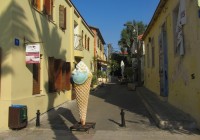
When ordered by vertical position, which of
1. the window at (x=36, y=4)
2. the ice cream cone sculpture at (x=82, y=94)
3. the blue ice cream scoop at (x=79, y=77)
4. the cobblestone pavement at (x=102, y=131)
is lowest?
the cobblestone pavement at (x=102, y=131)

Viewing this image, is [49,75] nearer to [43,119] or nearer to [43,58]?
[43,58]

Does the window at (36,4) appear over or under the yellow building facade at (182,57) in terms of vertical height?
over

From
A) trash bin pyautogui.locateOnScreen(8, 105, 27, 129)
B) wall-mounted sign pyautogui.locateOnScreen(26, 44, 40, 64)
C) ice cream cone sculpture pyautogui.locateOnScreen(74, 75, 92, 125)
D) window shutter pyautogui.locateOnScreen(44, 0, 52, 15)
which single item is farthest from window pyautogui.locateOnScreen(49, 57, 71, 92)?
ice cream cone sculpture pyautogui.locateOnScreen(74, 75, 92, 125)

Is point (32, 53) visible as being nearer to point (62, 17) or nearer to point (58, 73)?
point (58, 73)

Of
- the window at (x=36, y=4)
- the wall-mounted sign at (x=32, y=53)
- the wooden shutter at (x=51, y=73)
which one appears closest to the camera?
the wall-mounted sign at (x=32, y=53)

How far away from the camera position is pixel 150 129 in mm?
11008

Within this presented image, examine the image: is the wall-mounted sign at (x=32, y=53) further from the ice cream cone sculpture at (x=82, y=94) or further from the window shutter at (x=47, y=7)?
the window shutter at (x=47, y=7)

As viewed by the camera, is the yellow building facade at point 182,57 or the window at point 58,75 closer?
the yellow building facade at point 182,57

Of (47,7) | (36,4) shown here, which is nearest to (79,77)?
(36,4)

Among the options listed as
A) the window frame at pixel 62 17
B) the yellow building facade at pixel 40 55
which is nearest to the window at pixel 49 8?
the yellow building facade at pixel 40 55

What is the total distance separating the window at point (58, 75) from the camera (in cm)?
1622

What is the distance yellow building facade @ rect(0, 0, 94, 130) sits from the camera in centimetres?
1145

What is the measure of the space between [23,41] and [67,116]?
143 inches

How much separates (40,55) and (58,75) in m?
2.76
